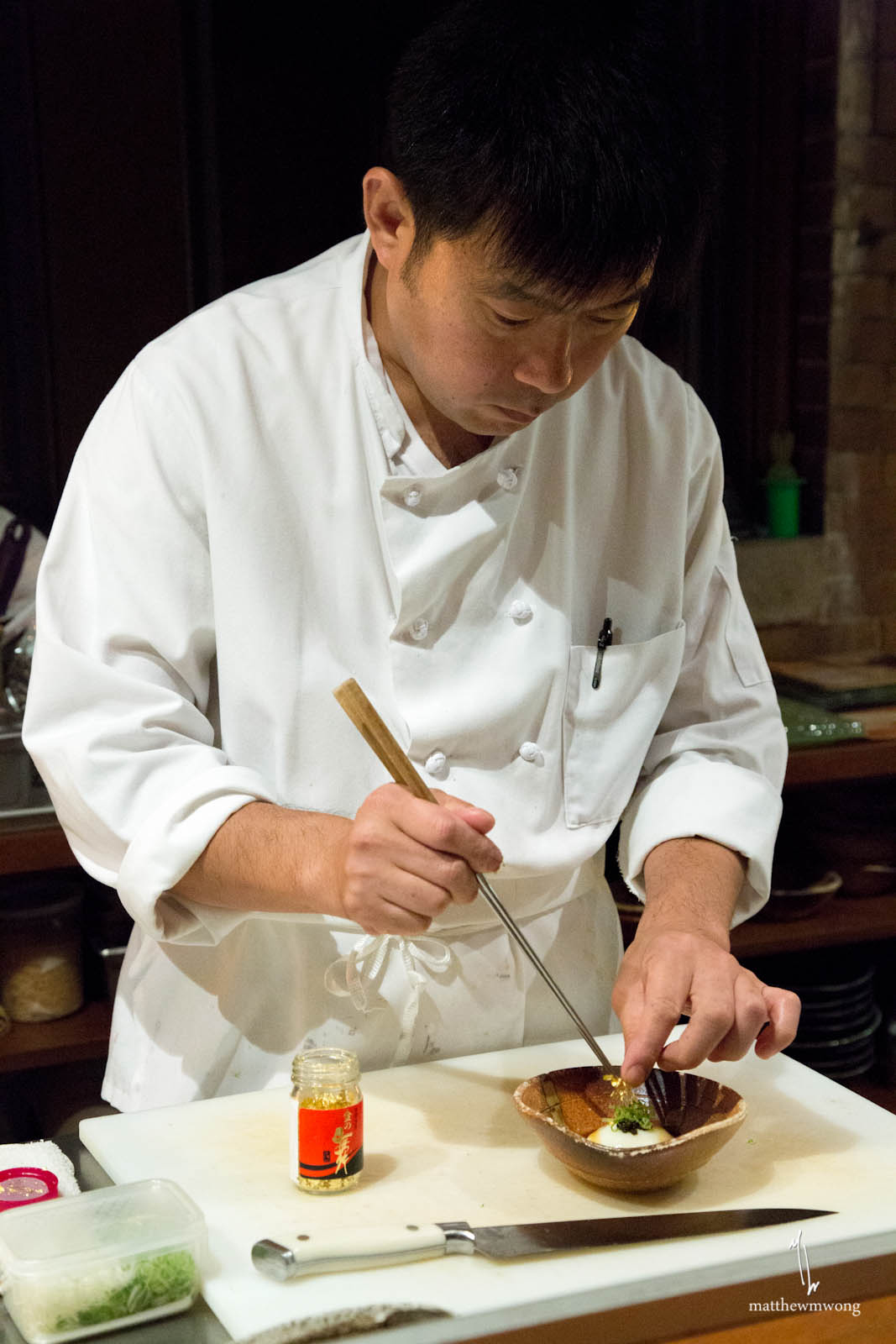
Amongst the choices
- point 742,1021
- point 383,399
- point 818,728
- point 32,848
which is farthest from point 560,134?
point 818,728

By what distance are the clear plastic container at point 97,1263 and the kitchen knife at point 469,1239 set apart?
2.4 inches

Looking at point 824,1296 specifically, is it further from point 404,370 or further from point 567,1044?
point 404,370

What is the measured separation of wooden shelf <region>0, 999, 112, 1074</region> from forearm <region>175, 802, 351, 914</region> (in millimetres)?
1444

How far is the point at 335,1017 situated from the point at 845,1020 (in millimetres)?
1918

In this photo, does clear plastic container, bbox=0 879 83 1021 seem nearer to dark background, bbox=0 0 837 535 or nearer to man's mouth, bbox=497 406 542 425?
dark background, bbox=0 0 837 535

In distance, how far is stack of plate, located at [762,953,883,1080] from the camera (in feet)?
10.1

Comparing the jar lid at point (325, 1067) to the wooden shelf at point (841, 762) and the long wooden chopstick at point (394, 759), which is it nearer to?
the long wooden chopstick at point (394, 759)

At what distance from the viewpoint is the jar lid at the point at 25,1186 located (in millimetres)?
1195

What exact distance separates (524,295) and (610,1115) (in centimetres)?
71

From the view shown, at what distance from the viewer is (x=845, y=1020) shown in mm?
3127

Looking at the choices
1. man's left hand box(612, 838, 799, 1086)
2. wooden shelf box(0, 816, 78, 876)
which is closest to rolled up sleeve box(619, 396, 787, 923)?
man's left hand box(612, 838, 799, 1086)

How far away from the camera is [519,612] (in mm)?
1519

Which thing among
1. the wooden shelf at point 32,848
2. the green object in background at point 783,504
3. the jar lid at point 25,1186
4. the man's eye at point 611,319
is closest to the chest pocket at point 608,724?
the man's eye at point 611,319

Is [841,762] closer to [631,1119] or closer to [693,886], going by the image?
[693,886]
